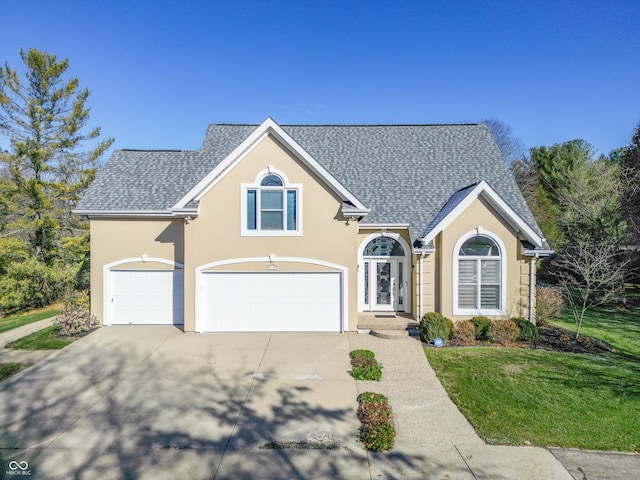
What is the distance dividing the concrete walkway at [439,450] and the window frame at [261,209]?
19.4 ft

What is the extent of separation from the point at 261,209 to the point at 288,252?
5.86 feet

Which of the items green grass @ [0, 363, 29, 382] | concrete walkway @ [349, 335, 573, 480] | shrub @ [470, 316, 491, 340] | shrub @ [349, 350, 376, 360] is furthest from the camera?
shrub @ [470, 316, 491, 340]

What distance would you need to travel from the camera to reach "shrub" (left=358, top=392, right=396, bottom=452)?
5957mm

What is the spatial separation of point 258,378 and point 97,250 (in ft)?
29.0

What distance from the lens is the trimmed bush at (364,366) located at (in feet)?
28.9

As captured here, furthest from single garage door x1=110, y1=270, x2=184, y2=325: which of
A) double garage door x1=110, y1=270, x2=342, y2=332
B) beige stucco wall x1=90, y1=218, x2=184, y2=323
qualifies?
double garage door x1=110, y1=270, x2=342, y2=332

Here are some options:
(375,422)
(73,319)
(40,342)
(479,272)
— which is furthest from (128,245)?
(479,272)

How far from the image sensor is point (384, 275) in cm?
1385

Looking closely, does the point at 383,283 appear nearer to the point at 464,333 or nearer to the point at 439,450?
the point at 464,333

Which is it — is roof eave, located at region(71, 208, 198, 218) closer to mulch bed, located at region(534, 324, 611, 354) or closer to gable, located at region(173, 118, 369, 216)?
gable, located at region(173, 118, 369, 216)

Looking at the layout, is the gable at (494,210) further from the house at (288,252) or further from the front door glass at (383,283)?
the front door glass at (383,283)

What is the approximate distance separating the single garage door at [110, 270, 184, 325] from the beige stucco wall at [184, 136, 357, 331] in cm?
145

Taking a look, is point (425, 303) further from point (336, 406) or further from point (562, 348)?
point (336, 406)

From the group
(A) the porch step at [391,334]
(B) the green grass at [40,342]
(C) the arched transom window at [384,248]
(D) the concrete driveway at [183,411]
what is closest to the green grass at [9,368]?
(D) the concrete driveway at [183,411]
